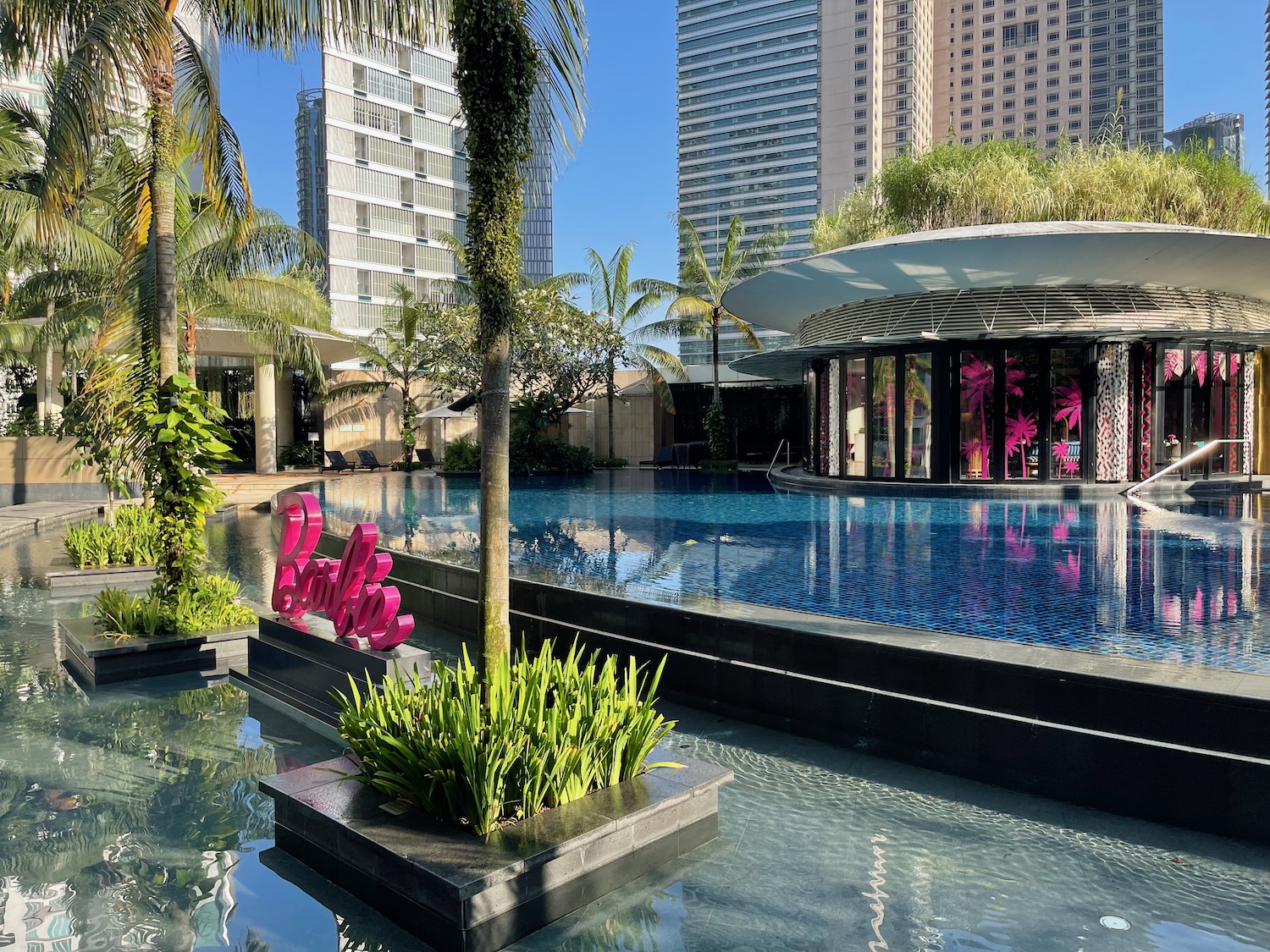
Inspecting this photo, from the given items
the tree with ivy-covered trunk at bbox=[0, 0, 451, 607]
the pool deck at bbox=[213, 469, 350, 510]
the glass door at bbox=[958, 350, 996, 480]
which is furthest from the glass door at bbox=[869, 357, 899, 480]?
the pool deck at bbox=[213, 469, 350, 510]

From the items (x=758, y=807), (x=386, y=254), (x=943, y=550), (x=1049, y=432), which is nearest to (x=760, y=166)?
(x=386, y=254)

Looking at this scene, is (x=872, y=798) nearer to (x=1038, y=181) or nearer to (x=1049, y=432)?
(x=1049, y=432)

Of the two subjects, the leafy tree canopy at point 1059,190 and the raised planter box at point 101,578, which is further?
the leafy tree canopy at point 1059,190

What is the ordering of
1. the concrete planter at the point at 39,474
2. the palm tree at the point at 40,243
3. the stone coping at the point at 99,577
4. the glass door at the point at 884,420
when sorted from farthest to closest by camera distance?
the concrete planter at the point at 39,474 → the glass door at the point at 884,420 → the palm tree at the point at 40,243 → the stone coping at the point at 99,577

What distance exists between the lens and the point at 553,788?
394 centimetres

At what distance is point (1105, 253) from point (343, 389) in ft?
81.0

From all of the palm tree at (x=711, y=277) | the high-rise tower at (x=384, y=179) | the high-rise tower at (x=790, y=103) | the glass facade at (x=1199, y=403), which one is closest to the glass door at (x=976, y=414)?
the glass facade at (x=1199, y=403)

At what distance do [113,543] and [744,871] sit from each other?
32.7ft

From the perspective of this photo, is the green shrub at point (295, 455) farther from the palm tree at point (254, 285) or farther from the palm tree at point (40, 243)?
the palm tree at point (40, 243)

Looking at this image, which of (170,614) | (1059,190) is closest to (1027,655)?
(170,614)

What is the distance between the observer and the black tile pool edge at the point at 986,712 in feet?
14.4

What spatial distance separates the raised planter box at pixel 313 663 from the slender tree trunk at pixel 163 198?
2.61m

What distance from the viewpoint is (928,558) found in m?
10.1

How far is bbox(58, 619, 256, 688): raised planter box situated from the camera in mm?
7168
